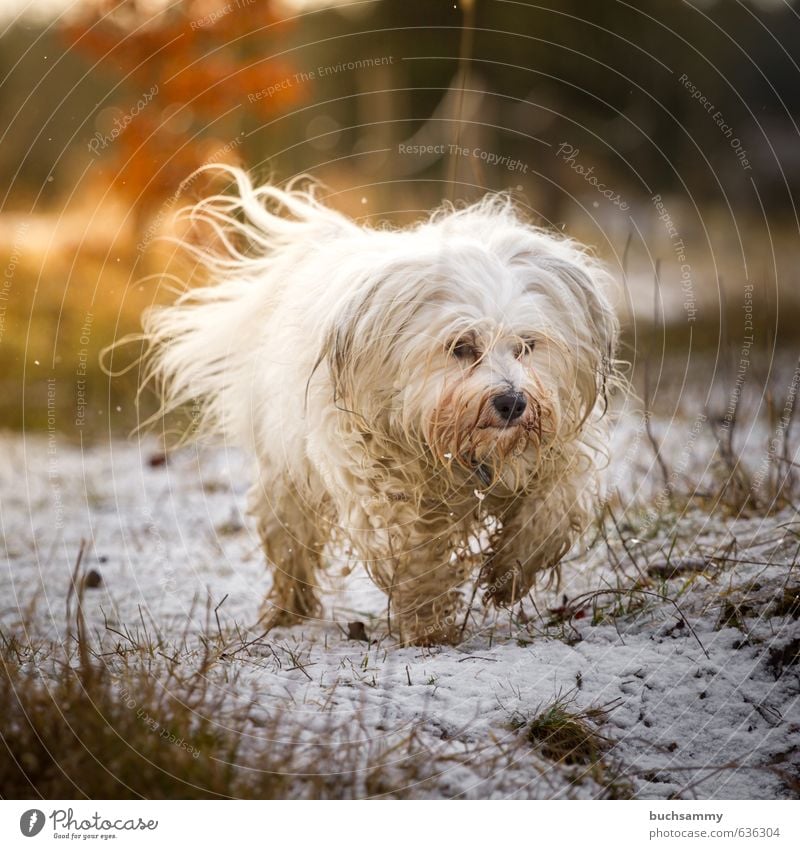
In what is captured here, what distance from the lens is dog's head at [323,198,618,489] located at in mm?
3082

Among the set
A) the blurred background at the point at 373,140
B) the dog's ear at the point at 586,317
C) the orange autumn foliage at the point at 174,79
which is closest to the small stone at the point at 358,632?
the dog's ear at the point at 586,317

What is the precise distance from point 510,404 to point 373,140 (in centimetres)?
714

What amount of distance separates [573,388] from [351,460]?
0.86 m

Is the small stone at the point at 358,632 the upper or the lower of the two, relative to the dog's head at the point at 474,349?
lower

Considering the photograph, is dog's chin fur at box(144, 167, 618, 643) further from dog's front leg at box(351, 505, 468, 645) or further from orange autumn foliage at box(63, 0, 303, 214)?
orange autumn foliage at box(63, 0, 303, 214)

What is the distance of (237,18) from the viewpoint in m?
7.30

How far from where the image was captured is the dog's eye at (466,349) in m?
3.13

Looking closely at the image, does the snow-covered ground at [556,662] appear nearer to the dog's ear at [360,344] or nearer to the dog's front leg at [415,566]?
the dog's front leg at [415,566]

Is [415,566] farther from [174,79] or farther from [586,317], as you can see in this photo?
[174,79]

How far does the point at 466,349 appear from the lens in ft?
10.3
